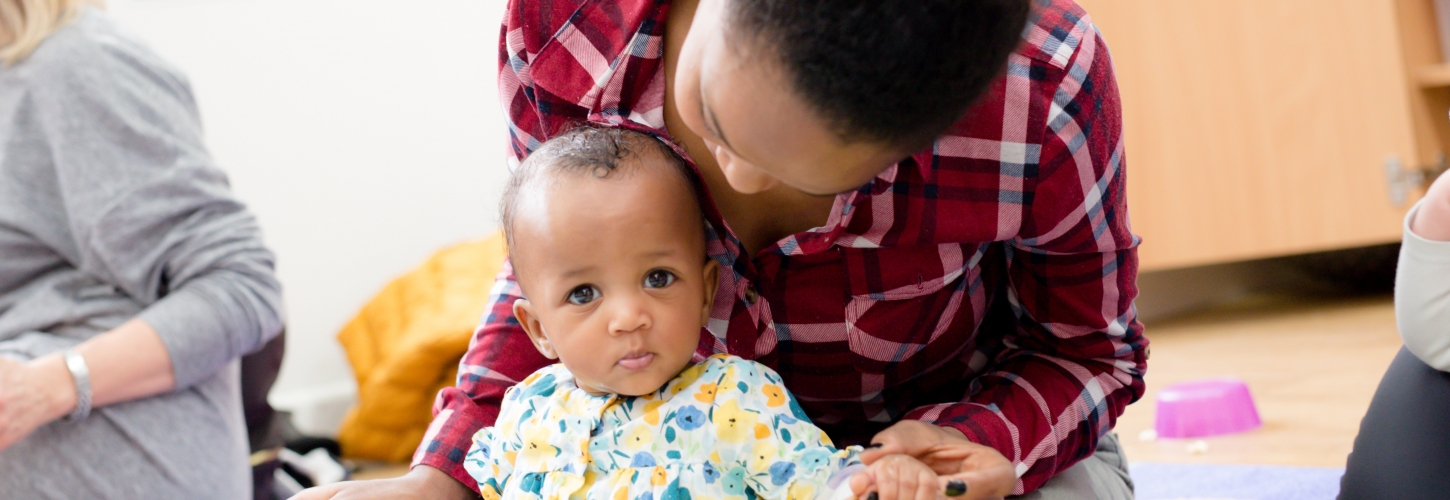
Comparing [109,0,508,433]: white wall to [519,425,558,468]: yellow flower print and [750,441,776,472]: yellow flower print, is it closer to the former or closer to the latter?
[519,425,558,468]: yellow flower print

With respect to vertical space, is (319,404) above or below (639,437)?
below

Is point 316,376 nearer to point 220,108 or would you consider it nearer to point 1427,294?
point 220,108

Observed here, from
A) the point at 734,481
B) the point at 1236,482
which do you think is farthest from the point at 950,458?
the point at 1236,482

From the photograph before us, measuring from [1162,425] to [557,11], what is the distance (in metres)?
1.19

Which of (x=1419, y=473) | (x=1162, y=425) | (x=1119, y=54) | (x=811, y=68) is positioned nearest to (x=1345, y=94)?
(x=1119, y=54)

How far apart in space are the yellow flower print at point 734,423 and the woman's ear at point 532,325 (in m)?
0.16

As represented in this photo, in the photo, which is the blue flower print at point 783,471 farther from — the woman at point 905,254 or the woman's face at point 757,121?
the woman's face at point 757,121

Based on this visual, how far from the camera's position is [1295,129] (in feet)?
7.80

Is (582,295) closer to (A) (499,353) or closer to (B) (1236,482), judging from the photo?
(A) (499,353)

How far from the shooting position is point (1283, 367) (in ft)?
6.51

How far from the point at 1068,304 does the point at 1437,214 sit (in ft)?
0.93

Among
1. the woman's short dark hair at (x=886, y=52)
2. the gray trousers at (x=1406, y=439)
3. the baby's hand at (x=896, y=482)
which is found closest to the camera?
the woman's short dark hair at (x=886, y=52)

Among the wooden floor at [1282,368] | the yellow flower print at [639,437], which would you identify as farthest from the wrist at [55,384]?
the wooden floor at [1282,368]

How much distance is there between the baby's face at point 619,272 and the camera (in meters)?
0.80
